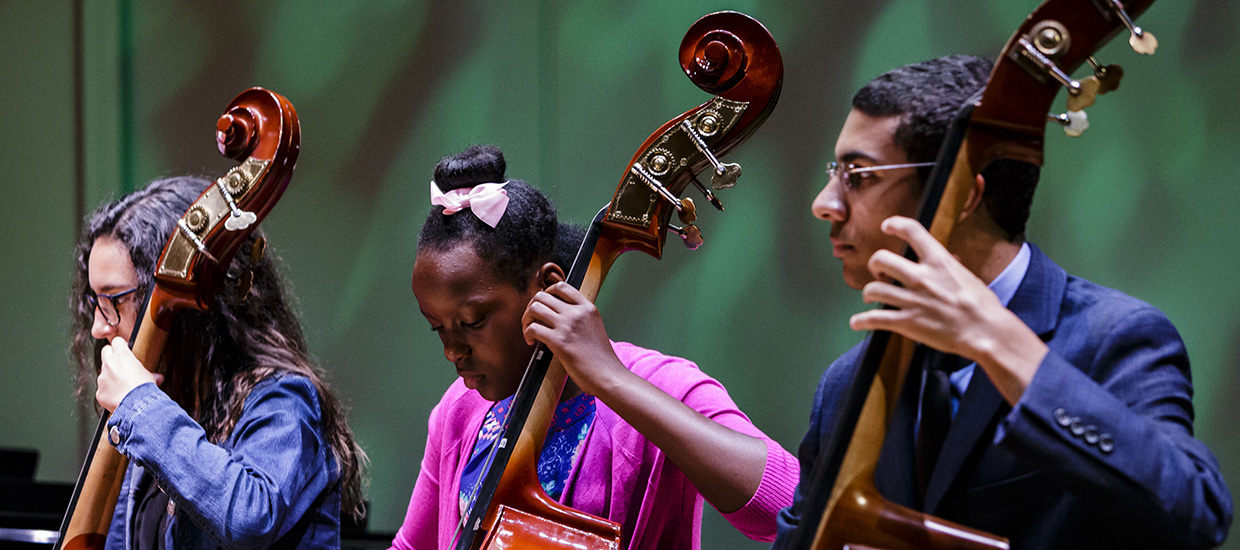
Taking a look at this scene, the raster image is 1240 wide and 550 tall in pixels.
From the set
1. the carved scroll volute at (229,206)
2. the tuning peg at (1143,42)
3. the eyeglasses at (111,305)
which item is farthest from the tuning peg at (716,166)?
the eyeglasses at (111,305)

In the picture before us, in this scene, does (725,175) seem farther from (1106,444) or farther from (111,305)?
(111,305)

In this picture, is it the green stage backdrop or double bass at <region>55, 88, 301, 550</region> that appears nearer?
double bass at <region>55, 88, 301, 550</region>

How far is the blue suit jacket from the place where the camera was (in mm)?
1018

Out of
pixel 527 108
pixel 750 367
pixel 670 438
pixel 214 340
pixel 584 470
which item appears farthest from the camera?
pixel 527 108

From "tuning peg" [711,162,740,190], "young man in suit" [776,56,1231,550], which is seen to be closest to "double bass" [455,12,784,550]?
"tuning peg" [711,162,740,190]

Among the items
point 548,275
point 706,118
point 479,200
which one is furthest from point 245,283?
point 706,118

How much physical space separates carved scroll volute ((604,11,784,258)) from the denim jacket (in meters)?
0.71

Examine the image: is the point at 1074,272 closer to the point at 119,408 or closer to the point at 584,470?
the point at 584,470

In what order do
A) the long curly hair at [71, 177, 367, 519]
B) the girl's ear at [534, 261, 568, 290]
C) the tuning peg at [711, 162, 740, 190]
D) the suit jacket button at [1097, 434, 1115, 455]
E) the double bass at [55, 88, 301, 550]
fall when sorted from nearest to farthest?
the suit jacket button at [1097, 434, 1115, 455]
the tuning peg at [711, 162, 740, 190]
the girl's ear at [534, 261, 568, 290]
the double bass at [55, 88, 301, 550]
the long curly hair at [71, 177, 367, 519]

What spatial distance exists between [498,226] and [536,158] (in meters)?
1.62

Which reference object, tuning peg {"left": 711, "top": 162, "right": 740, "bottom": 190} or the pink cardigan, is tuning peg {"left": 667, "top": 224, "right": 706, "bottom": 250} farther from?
the pink cardigan

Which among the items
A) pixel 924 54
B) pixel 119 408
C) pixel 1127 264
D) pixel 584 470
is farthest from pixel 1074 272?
pixel 119 408

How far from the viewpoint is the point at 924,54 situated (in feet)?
8.91

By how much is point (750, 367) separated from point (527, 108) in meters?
1.07
